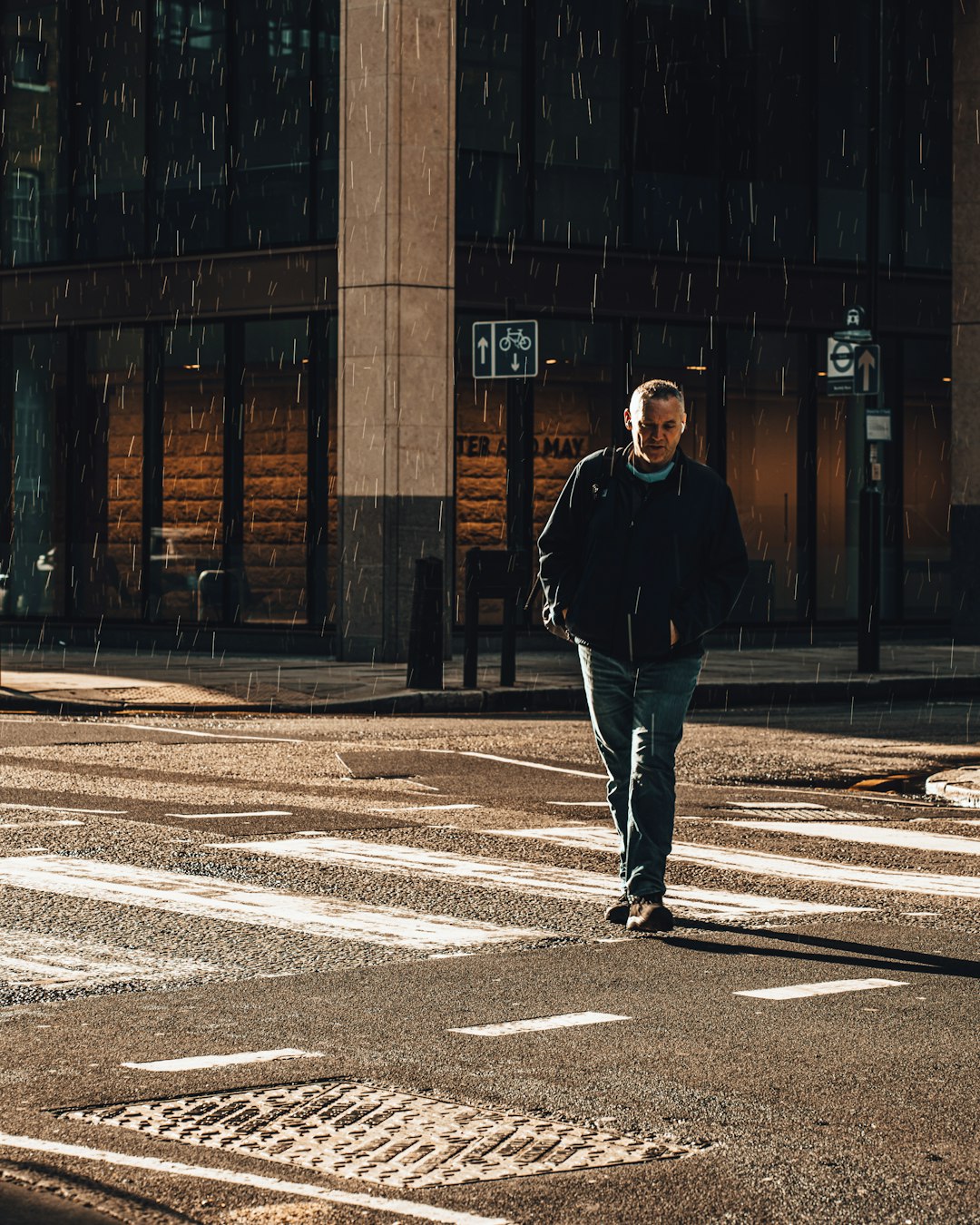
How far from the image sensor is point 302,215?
24906mm

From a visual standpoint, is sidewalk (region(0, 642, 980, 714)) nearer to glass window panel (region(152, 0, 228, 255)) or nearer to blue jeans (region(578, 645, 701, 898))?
glass window panel (region(152, 0, 228, 255))

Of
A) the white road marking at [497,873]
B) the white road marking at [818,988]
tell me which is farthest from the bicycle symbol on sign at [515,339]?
the white road marking at [818,988]

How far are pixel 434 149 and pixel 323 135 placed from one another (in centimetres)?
166

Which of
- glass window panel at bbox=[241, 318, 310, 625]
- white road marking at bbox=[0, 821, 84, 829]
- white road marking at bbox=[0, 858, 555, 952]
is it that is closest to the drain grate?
white road marking at bbox=[0, 858, 555, 952]

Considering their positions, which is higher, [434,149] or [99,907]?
[434,149]

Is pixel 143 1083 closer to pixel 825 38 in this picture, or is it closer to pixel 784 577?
pixel 784 577

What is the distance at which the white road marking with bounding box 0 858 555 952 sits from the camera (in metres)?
7.84

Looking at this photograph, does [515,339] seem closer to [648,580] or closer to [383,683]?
[383,683]

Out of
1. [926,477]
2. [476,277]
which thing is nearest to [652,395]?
[476,277]

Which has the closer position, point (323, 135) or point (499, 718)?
point (499, 718)

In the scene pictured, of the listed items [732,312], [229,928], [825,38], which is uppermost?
[825,38]

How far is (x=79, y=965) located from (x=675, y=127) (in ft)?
68.1

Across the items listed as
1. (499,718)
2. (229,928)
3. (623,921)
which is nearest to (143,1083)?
(229,928)

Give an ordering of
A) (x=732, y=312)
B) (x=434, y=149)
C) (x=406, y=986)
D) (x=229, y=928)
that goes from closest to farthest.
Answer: (x=406, y=986) < (x=229, y=928) < (x=434, y=149) < (x=732, y=312)
